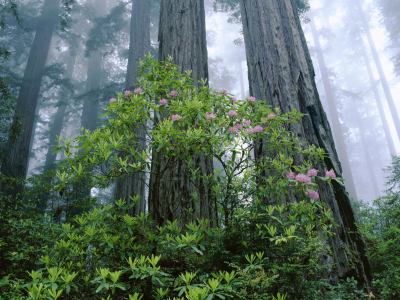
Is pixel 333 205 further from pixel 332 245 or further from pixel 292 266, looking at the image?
pixel 292 266

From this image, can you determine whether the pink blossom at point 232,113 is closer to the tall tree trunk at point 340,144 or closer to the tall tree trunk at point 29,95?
the tall tree trunk at point 29,95

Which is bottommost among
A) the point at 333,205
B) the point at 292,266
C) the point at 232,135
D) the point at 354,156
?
the point at 292,266

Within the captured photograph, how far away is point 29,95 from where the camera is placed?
34.8 feet

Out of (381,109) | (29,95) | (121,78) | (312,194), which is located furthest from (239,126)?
(381,109)

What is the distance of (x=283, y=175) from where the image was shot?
6.45 feet

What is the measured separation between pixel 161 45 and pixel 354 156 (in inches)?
1774

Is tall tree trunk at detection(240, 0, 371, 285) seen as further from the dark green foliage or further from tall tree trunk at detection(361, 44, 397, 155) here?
tall tree trunk at detection(361, 44, 397, 155)

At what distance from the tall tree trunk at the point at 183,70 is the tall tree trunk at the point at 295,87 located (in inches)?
30.4

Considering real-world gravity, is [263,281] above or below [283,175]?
below

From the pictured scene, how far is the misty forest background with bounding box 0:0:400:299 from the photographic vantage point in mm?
4496

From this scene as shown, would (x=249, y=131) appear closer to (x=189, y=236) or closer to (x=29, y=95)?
(x=189, y=236)

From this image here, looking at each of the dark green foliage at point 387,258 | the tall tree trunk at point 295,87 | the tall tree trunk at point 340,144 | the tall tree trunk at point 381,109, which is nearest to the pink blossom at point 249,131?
the tall tree trunk at point 295,87

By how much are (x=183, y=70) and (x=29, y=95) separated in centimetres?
1066

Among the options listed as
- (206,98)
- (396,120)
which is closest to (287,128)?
(206,98)
